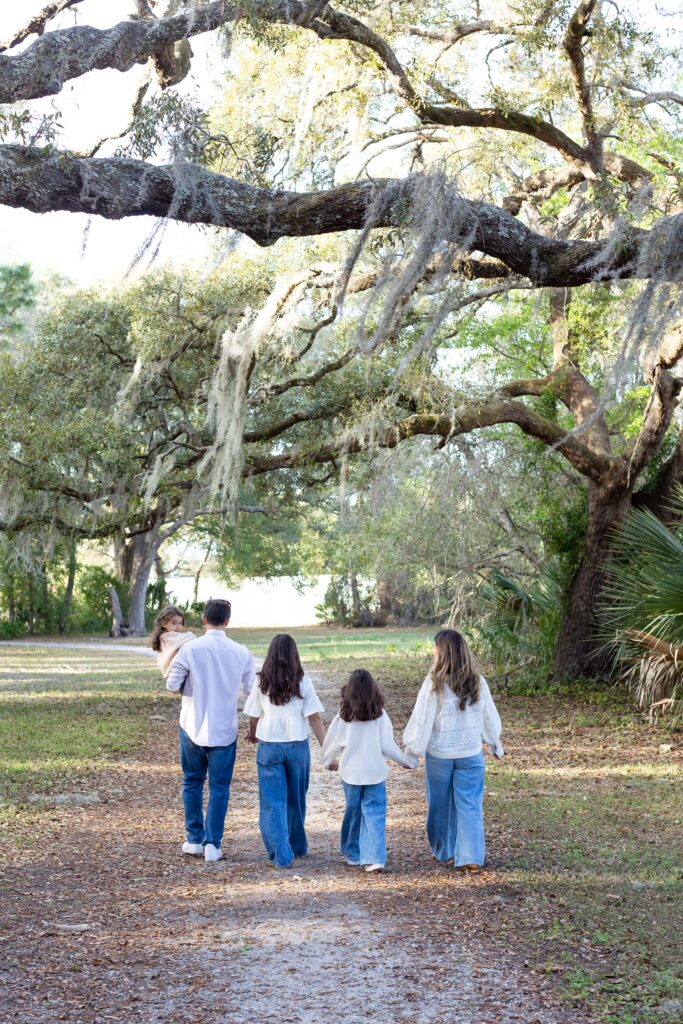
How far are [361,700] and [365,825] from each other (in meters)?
0.71

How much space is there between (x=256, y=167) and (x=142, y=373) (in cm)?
511

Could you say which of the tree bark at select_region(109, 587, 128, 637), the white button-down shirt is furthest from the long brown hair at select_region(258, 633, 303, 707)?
the tree bark at select_region(109, 587, 128, 637)

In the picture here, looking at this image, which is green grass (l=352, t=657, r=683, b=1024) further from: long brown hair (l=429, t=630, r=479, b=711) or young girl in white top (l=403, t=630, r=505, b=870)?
long brown hair (l=429, t=630, r=479, b=711)

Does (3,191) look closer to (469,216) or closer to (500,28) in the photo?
(469,216)

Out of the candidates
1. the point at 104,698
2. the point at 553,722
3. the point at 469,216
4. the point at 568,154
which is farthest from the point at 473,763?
the point at 104,698

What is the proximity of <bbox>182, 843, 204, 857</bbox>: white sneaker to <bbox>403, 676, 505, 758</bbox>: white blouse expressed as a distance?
144 cm

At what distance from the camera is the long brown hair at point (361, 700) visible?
631cm

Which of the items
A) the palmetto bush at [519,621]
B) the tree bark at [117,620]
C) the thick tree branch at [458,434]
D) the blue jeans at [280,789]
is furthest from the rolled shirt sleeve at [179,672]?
the tree bark at [117,620]

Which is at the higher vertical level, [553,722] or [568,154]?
[568,154]

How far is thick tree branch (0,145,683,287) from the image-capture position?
20.9 feet

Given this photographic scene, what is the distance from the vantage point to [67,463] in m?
13.4

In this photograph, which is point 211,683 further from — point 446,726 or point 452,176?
point 452,176

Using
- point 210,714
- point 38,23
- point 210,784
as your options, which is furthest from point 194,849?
point 38,23

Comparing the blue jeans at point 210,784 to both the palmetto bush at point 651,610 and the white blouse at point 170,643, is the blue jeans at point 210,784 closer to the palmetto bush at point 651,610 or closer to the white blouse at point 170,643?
the white blouse at point 170,643
